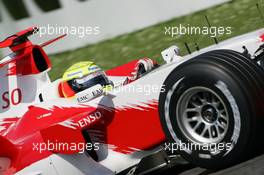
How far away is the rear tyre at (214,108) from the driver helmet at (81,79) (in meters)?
1.37

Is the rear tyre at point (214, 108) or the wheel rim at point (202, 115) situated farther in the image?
the wheel rim at point (202, 115)

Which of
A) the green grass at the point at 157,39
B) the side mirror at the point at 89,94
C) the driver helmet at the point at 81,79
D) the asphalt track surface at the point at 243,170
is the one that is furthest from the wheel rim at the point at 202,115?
the green grass at the point at 157,39

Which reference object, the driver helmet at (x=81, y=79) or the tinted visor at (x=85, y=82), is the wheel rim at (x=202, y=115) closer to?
the driver helmet at (x=81, y=79)

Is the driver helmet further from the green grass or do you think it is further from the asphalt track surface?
the green grass

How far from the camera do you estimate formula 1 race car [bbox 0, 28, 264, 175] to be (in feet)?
14.6

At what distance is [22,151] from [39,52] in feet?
4.12

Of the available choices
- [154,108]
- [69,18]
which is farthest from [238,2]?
[154,108]

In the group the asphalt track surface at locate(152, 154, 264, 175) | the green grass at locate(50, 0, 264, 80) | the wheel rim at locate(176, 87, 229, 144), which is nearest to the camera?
the asphalt track surface at locate(152, 154, 264, 175)

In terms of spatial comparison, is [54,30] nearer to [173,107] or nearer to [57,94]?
[57,94]

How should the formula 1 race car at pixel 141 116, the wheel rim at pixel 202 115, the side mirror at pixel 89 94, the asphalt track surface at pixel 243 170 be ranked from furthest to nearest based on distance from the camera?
the side mirror at pixel 89 94 → the wheel rim at pixel 202 115 → the formula 1 race car at pixel 141 116 → the asphalt track surface at pixel 243 170

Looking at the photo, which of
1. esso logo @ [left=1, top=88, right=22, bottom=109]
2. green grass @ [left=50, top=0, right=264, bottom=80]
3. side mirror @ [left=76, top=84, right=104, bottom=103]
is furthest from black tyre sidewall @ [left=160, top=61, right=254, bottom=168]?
green grass @ [left=50, top=0, right=264, bottom=80]

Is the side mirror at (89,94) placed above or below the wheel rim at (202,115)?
above

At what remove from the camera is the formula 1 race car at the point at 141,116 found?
14.6 feet

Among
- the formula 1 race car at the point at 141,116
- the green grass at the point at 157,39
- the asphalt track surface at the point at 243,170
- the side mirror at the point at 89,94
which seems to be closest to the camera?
the asphalt track surface at the point at 243,170
